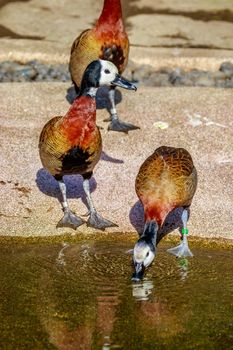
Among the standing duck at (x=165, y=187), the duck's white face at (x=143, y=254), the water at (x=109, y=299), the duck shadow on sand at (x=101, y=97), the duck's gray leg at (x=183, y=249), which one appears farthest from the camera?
the duck shadow on sand at (x=101, y=97)

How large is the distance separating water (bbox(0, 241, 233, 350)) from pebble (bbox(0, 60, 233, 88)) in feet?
16.2

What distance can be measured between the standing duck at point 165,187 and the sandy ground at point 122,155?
536 mm

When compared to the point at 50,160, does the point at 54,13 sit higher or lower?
lower

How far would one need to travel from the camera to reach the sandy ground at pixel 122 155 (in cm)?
910

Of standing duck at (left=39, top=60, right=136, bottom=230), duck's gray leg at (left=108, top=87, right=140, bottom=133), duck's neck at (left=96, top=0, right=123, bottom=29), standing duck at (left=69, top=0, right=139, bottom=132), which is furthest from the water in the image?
duck's neck at (left=96, top=0, right=123, bottom=29)

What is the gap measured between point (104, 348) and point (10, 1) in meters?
10.7

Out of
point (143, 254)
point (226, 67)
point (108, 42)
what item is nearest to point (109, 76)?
point (143, 254)

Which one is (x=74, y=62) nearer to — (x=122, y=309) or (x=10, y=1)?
(x=122, y=309)

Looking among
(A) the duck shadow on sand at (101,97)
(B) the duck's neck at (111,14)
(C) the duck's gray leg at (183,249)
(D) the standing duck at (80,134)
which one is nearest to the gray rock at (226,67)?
(A) the duck shadow on sand at (101,97)

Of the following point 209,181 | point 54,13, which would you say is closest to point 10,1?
point 54,13

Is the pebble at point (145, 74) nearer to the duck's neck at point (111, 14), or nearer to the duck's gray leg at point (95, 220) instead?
the duck's neck at point (111, 14)

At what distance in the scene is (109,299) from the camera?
7297mm

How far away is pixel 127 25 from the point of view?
1511 cm

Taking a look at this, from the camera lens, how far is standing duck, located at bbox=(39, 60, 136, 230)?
8625 millimetres
